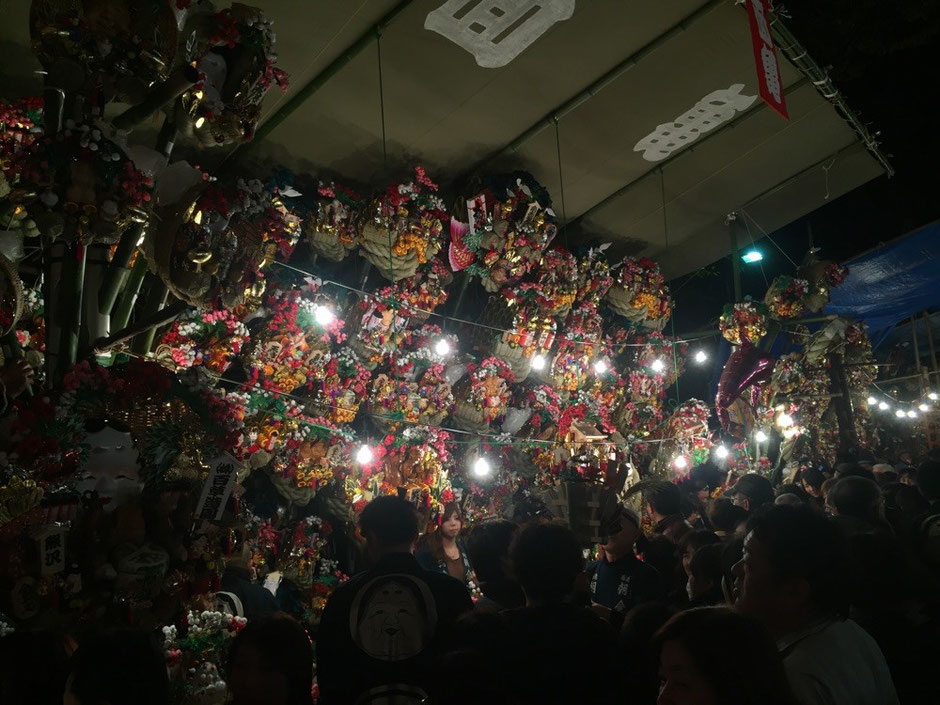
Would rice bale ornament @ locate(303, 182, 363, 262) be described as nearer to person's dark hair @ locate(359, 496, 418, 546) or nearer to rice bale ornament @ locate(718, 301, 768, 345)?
person's dark hair @ locate(359, 496, 418, 546)

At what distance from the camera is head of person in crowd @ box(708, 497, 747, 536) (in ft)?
14.9

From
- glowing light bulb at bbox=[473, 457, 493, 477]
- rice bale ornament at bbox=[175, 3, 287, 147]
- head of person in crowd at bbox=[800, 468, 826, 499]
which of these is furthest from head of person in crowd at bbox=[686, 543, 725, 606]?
glowing light bulb at bbox=[473, 457, 493, 477]

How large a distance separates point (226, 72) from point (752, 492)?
4640 mm

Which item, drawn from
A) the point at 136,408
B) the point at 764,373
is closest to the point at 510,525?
the point at 136,408

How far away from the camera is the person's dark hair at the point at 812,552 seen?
1.97 metres

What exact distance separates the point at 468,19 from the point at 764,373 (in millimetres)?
7248

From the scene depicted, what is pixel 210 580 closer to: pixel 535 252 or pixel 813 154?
pixel 535 252

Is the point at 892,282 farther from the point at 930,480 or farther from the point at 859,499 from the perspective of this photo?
the point at 859,499

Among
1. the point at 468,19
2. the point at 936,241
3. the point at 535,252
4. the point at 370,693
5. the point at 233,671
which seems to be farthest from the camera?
the point at 936,241

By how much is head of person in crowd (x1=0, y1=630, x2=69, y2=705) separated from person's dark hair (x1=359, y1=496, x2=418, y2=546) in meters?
1.12

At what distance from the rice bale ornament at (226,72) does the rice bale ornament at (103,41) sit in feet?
0.87

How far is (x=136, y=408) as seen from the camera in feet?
12.0

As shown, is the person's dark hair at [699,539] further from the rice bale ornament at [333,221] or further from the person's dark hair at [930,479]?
the rice bale ornament at [333,221]

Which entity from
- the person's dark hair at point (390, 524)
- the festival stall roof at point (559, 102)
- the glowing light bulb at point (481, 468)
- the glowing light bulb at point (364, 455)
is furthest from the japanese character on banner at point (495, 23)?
the person's dark hair at point (390, 524)
